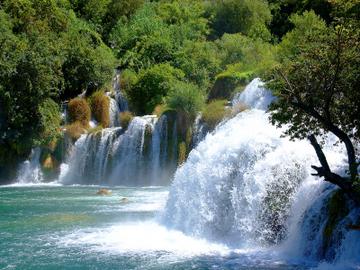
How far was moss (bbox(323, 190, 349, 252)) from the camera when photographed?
1194 cm

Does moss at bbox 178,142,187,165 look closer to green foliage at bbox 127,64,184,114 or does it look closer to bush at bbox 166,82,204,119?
bush at bbox 166,82,204,119

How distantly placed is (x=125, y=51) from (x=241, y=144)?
30.9m

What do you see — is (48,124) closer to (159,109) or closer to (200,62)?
(159,109)

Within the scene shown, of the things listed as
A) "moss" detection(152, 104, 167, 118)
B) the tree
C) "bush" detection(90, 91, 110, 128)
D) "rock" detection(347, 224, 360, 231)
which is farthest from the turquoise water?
"bush" detection(90, 91, 110, 128)

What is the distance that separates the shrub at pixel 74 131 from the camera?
33.7 m

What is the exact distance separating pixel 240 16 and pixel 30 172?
2614 centimetres

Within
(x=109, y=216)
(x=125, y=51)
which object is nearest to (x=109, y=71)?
(x=125, y=51)

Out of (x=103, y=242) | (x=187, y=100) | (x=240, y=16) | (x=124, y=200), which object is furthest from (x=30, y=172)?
(x=240, y=16)

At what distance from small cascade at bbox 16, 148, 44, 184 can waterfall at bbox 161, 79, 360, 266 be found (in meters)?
18.0

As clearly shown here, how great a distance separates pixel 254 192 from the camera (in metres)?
14.2

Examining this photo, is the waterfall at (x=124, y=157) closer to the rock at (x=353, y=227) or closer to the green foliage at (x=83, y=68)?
the green foliage at (x=83, y=68)

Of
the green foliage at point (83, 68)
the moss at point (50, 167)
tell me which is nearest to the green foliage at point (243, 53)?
the green foliage at point (83, 68)

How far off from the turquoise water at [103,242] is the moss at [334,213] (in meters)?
0.94

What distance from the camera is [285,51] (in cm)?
3516
